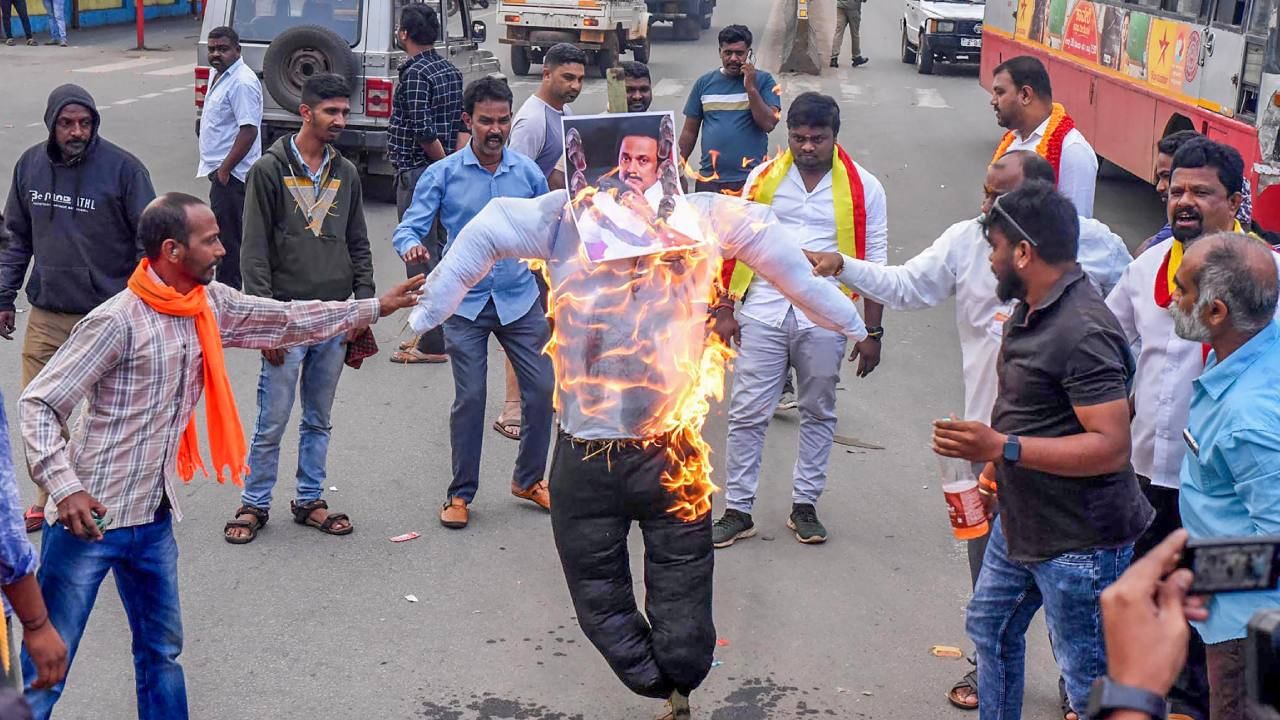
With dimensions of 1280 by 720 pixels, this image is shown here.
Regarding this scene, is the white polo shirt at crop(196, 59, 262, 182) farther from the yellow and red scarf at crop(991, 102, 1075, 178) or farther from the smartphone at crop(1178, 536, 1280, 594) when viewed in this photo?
the smartphone at crop(1178, 536, 1280, 594)

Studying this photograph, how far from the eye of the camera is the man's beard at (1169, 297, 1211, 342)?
4.02 m

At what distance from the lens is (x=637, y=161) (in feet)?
15.8

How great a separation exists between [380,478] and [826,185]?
9.01 ft

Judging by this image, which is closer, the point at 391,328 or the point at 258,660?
the point at 258,660

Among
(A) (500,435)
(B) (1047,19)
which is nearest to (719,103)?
(A) (500,435)

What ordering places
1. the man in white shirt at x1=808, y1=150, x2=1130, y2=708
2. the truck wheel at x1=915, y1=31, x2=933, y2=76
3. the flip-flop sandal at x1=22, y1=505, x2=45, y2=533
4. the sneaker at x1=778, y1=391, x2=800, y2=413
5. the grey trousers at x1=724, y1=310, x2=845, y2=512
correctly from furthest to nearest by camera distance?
the truck wheel at x1=915, y1=31, x2=933, y2=76 < the sneaker at x1=778, y1=391, x2=800, y2=413 < the grey trousers at x1=724, y1=310, x2=845, y2=512 < the flip-flop sandal at x1=22, y1=505, x2=45, y2=533 < the man in white shirt at x1=808, y1=150, x2=1130, y2=708

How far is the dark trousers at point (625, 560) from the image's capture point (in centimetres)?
473

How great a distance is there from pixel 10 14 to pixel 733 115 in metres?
23.6

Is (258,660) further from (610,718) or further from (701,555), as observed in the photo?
(701,555)

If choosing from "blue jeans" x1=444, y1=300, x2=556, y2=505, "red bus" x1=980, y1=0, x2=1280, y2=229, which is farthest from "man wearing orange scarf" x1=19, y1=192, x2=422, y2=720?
"red bus" x1=980, y1=0, x2=1280, y2=229

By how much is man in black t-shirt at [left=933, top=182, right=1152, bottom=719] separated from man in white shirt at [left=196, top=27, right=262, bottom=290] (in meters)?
6.64

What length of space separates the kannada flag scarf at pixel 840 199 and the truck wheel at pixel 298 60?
6.66 m

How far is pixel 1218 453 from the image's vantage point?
388 cm

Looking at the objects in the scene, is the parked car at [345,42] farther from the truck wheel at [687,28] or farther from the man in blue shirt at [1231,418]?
the truck wheel at [687,28]
